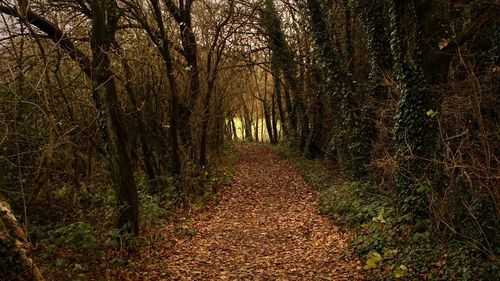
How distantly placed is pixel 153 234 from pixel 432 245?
5685mm

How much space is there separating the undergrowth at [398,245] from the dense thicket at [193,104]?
22cm

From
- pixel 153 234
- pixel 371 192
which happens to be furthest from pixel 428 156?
pixel 153 234

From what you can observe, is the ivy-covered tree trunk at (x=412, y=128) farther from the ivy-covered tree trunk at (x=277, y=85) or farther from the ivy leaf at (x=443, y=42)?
the ivy-covered tree trunk at (x=277, y=85)

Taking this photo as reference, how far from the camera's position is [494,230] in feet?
18.7

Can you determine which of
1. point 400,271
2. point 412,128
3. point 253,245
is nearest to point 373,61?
point 412,128

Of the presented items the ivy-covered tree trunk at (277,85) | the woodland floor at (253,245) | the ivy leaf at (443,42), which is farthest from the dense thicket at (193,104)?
the ivy-covered tree trunk at (277,85)

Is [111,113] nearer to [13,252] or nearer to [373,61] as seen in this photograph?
[13,252]

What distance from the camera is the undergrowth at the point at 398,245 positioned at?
5.64 meters

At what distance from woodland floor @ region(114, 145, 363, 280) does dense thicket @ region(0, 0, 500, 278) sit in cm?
113

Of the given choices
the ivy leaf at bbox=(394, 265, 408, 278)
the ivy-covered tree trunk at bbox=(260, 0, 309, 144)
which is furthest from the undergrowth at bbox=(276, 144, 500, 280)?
the ivy-covered tree trunk at bbox=(260, 0, 309, 144)

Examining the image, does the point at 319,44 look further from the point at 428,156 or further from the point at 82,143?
the point at 82,143

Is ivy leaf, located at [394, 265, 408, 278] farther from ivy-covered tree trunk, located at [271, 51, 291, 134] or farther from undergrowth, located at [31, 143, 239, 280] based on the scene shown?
ivy-covered tree trunk, located at [271, 51, 291, 134]

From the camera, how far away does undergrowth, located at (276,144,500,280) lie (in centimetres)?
564

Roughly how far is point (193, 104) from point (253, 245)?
6.67 m
